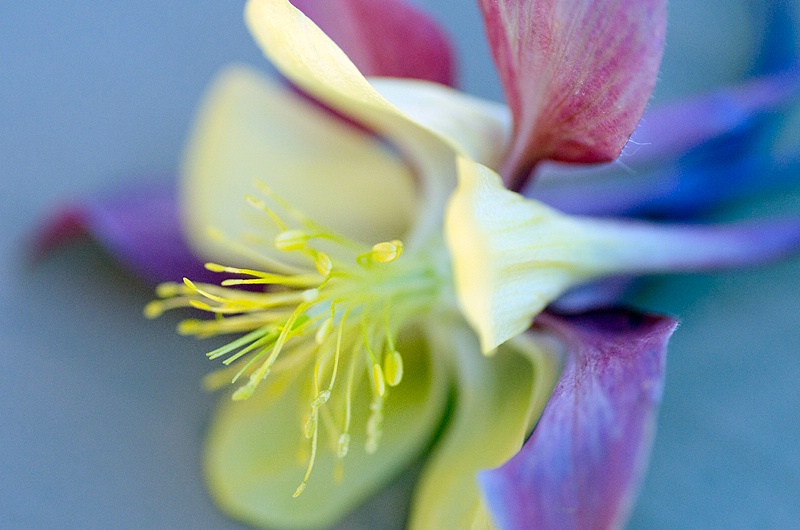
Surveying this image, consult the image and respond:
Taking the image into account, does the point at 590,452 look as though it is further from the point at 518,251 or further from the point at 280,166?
the point at 280,166

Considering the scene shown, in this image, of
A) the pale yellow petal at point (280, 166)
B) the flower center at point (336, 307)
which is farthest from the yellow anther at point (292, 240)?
the pale yellow petal at point (280, 166)

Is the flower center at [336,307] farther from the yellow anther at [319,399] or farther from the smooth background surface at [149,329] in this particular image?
the smooth background surface at [149,329]

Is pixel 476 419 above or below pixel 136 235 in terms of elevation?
below

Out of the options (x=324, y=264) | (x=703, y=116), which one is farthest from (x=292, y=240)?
(x=703, y=116)

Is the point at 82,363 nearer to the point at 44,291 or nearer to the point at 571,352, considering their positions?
the point at 44,291

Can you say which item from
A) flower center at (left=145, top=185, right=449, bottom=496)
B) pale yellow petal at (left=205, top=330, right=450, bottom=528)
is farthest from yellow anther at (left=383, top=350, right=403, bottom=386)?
pale yellow petal at (left=205, top=330, right=450, bottom=528)

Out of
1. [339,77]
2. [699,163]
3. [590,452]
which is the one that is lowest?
[699,163]
